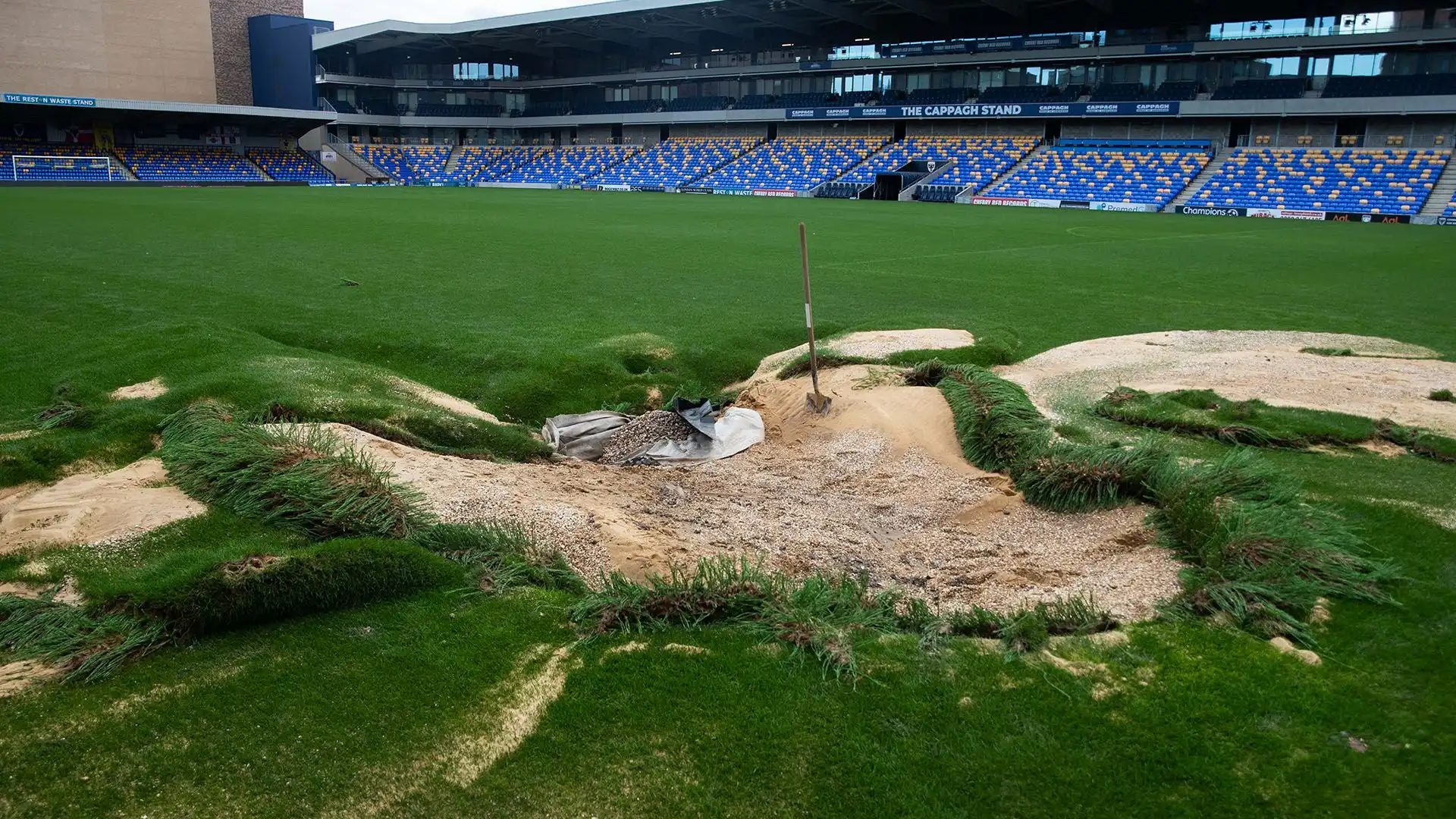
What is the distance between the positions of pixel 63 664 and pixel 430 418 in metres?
4.03

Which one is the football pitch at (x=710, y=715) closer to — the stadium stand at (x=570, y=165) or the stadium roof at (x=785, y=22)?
the stadium roof at (x=785, y=22)

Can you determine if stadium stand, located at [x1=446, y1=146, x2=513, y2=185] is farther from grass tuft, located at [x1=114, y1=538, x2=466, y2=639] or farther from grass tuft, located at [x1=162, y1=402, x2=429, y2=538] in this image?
grass tuft, located at [x1=114, y1=538, x2=466, y2=639]

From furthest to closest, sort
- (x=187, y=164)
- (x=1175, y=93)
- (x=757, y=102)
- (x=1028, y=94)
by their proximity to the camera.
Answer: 1. (x=757, y=102)
2. (x=187, y=164)
3. (x=1028, y=94)
4. (x=1175, y=93)

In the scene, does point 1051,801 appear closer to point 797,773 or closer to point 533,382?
point 797,773

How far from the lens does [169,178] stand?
5772 cm

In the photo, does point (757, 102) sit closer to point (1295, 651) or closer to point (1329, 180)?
point (1329, 180)

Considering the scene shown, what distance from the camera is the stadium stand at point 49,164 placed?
51312 millimetres

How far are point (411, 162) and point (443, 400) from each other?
2771 inches

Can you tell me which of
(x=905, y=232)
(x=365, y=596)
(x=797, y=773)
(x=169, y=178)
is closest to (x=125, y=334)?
(x=365, y=596)

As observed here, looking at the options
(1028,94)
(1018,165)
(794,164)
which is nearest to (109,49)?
(794,164)

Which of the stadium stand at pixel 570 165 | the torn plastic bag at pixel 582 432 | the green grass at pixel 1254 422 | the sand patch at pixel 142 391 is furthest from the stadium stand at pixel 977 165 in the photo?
the sand patch at pixel 142 391

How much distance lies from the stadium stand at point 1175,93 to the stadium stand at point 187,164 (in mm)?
51471

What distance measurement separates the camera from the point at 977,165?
5234 centimetres

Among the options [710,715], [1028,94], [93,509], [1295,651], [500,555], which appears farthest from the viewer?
[1028,94]
